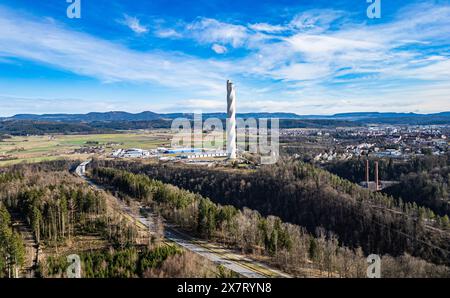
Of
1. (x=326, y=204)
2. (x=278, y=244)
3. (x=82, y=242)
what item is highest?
(x=278, y=244)

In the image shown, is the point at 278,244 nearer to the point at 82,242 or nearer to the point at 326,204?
the point at 82,242

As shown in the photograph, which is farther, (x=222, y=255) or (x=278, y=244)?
(x=278, y=244)

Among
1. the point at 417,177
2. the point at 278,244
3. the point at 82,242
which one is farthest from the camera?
the point at 417,177

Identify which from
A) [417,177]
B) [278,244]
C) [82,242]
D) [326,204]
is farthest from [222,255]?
[417,177]

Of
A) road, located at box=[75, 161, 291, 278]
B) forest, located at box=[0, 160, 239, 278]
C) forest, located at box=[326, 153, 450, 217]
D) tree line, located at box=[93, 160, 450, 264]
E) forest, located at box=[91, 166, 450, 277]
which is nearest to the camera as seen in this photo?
forest, located at box=[0, 160, 239, 278]

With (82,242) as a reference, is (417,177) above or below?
above

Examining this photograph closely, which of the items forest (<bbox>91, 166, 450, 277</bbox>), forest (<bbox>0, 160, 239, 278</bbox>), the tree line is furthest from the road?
the tree line

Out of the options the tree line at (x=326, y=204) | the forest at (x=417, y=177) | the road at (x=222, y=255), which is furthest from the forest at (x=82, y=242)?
the forest at (x=417, y=177)

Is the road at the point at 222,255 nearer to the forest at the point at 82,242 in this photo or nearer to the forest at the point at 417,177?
the forest at the point at 82,242

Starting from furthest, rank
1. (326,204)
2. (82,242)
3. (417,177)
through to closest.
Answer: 1. (417,177)
2. (326,204)
3. (82,242)

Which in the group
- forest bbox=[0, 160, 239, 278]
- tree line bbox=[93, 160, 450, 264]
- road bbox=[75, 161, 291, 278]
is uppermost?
forest bbox=[0, 160, 239, 278]

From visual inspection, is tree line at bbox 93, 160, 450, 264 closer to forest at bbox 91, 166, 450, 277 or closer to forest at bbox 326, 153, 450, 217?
forest at bbox 326, 153, 450, 217
